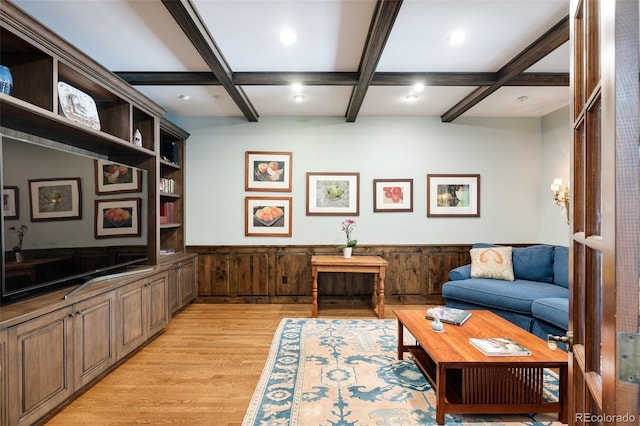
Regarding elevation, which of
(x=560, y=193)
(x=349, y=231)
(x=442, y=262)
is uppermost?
(x=560, y=193)

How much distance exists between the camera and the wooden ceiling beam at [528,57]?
2.43m

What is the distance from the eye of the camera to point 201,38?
7.95 ft

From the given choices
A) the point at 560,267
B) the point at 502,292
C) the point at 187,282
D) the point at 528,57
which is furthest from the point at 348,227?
the point at 528,57

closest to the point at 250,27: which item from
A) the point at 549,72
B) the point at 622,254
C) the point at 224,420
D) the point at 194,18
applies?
the point at 194,18

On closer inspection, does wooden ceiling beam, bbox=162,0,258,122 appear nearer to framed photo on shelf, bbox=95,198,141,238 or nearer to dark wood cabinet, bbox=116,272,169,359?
framed photo on shelf, bbox=95,198,141,238

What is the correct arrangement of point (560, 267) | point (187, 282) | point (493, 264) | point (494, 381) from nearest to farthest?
point (494, 381), point (560, 267), point (493, 264), point (187, 282)

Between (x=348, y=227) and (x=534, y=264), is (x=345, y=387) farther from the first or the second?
(x=534, y=264)

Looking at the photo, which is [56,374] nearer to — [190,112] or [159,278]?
[159,278]

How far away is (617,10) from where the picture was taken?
2.07 feet

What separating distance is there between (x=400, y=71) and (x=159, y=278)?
3.33 metres

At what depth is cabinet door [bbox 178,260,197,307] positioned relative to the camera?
408 centimetres

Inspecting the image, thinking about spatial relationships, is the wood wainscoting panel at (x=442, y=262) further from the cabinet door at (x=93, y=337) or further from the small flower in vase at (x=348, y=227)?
the cabinet door at (x=93, y=337)

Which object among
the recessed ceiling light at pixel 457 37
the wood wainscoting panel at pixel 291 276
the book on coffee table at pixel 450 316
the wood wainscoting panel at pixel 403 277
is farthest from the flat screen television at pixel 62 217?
the wood wainscoting panel at pixel 403 277

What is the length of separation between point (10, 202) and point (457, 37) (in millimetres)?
3338
